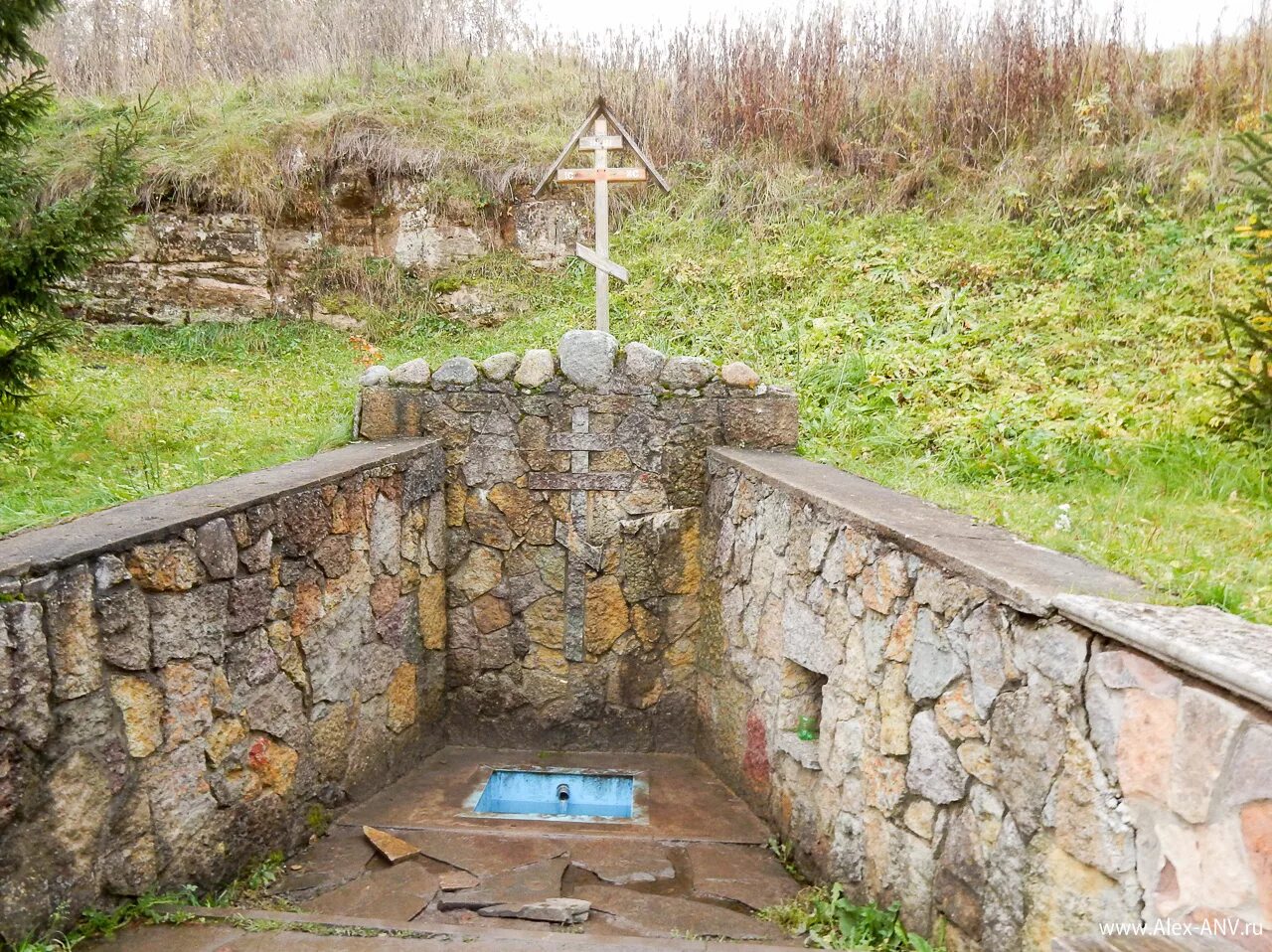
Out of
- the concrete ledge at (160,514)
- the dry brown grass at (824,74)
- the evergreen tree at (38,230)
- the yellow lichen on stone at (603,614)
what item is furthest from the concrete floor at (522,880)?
the dry brown grass at (824,74)

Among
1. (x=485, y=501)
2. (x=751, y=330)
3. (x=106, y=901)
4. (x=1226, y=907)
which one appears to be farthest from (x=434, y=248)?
(x=1226, y=907)

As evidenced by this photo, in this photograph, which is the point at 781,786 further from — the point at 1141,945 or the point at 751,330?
the point at 751,330

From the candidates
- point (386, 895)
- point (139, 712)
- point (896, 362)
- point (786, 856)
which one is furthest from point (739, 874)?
point (896, 362)

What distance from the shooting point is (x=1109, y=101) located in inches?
306

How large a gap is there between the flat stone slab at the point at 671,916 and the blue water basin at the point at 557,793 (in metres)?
1.17

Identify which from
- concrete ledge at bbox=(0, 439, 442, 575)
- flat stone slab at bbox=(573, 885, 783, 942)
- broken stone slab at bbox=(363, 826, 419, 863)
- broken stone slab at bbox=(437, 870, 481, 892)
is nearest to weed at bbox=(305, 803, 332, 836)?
broken stone slab at bbox=(363, 826, 419, 863)

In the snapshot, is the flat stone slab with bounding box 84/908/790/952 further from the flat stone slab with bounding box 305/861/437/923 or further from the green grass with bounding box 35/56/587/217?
the green grass with bounding box 35/56/587/217

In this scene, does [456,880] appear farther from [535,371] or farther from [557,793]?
[535,371]

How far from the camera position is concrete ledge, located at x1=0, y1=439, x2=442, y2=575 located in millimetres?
2440

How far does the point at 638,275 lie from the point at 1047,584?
628 centimetres

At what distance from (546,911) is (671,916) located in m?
0.46

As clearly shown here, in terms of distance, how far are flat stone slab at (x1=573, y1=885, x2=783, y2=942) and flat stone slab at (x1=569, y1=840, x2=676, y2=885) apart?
0.12 metres

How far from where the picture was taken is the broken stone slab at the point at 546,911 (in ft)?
11.0

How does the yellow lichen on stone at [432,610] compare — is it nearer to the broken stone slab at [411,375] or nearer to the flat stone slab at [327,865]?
the broken stone slab at [411,375]
